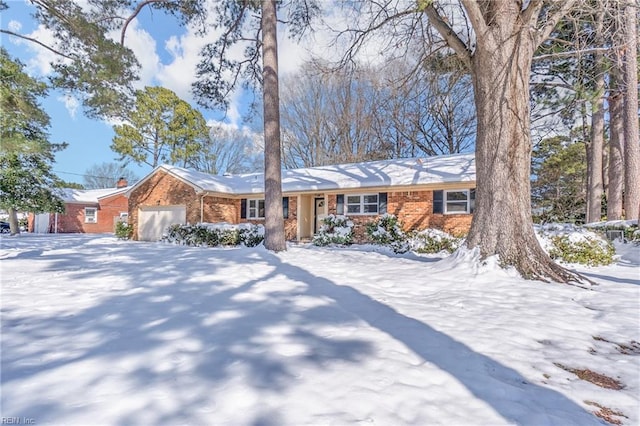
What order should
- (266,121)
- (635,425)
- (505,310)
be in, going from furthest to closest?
(266,121) < (505,310) < (635,425)

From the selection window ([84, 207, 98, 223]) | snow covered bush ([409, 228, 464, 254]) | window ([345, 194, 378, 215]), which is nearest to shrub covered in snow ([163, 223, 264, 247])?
window ([345, 194, 378, 215])

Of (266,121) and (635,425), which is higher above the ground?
(266,121)

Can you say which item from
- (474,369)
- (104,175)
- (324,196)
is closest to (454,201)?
(324,196)

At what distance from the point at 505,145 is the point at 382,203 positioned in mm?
7616

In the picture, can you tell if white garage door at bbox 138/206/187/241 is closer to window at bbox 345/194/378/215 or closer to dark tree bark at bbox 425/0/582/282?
window at bbox 345/194/378/215

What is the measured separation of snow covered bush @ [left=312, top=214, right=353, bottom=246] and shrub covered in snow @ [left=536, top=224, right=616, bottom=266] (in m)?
6.36

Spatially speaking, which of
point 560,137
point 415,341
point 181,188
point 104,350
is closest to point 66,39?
point 181,188

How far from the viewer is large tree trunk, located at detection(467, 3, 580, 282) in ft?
19.8

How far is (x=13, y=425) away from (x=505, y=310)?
4.41 m

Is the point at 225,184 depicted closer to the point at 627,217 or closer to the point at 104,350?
the point at 104,350

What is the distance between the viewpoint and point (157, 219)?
17.0 m

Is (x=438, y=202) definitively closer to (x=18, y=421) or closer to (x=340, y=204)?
(x=340, y=204)

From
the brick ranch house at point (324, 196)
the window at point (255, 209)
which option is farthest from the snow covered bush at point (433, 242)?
the window at point (255, 209)

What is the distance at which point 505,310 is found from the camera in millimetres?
4012
